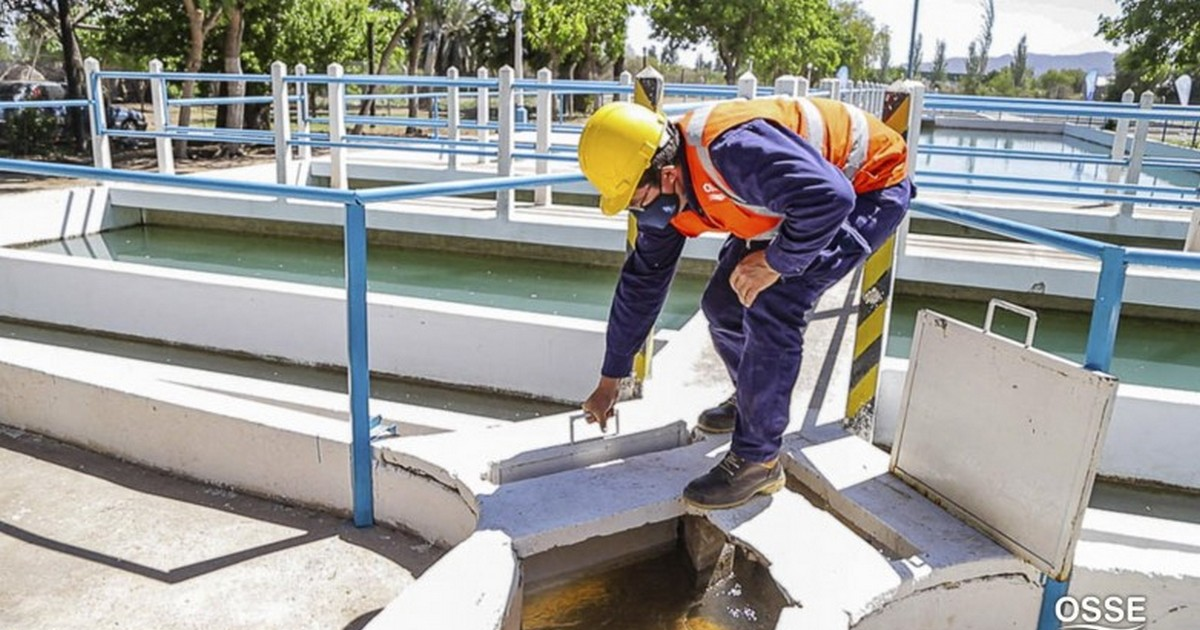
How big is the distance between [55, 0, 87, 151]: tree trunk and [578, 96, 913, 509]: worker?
14494 mm

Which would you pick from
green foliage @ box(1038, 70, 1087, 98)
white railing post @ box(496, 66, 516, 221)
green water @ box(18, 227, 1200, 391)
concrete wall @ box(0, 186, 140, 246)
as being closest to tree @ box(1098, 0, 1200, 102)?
green water @ box(18, 227, 1200, 391)

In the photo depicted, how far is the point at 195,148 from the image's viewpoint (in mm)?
15547

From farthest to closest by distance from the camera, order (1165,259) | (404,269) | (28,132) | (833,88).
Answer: (28,132) → (404,269) → (833,88) → (1165,259)

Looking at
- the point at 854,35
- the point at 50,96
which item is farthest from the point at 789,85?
the point at 854,35

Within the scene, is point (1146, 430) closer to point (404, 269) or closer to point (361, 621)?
point (361, 621)

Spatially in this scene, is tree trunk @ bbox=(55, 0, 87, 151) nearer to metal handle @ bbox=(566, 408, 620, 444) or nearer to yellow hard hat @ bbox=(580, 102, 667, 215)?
metal handle @ bbox=(566, 408, 620, 444)

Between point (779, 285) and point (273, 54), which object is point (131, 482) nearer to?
point (779, 285)

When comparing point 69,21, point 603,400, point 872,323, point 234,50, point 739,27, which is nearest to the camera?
point 603,400

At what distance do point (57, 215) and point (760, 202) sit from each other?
8.71 metres

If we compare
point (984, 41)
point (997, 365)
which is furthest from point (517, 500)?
point (984, 41)

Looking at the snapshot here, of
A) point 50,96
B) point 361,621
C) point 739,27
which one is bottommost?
point 361,621

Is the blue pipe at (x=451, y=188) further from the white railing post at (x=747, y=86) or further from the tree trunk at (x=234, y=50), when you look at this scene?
the tree trunk at (x=234, y=50)

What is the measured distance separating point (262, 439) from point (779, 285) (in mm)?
1833

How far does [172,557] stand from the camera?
2771mm
